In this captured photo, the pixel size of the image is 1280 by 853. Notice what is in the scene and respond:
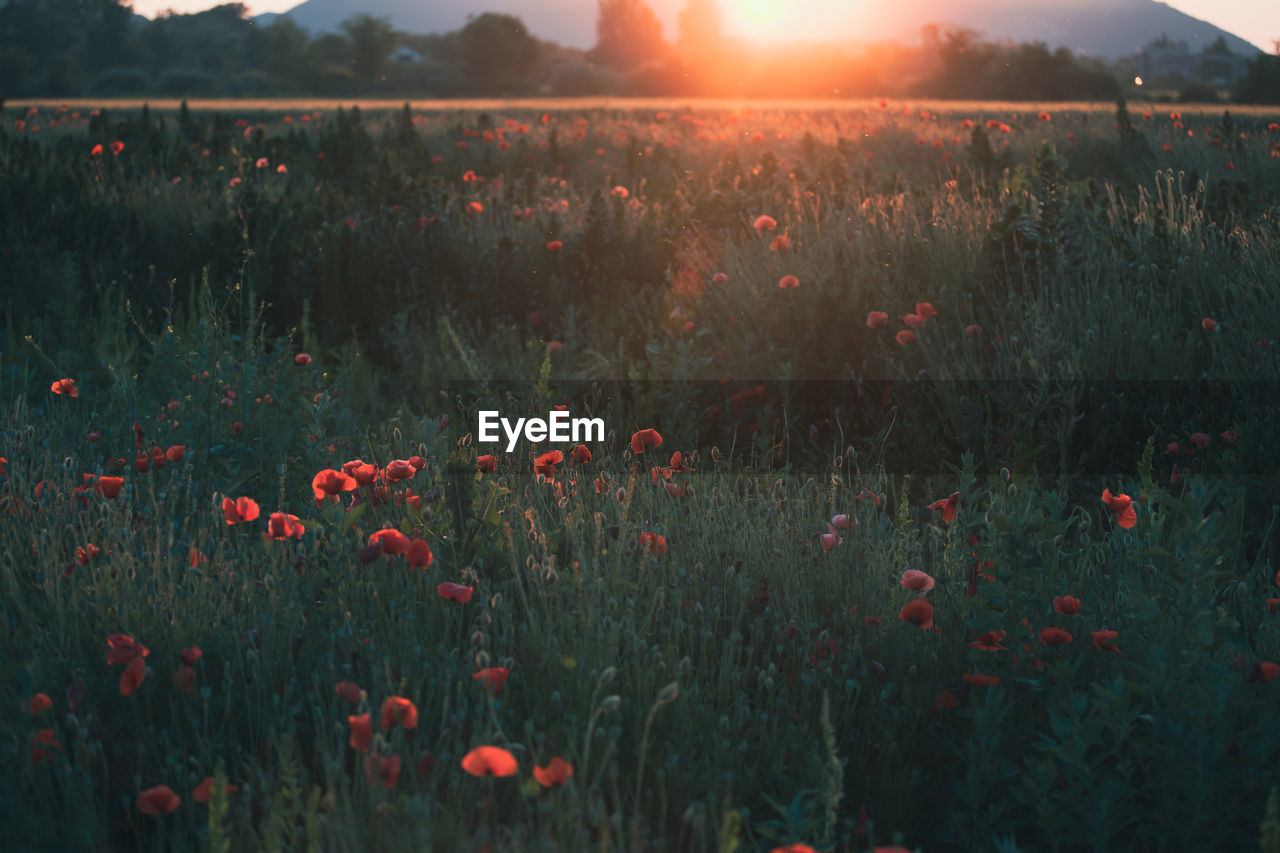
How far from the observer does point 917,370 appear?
4777 mm

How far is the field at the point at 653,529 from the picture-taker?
1911 millimetres

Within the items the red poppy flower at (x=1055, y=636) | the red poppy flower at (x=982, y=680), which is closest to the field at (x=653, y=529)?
the red poppy flower at (x=1055, y=636)

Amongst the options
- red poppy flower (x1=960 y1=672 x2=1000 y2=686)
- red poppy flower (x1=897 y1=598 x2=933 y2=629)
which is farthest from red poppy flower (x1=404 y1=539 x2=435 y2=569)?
red poppy flower (x1=960 y1=672 x2=1000 y2=686)

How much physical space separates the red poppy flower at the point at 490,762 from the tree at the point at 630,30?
86049mm

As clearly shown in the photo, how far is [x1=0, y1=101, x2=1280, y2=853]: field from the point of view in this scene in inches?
75.2

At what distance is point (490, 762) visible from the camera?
4.91 ft

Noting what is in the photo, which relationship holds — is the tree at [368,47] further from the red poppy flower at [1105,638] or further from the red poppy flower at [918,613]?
the red poppy flower at [1105,638]

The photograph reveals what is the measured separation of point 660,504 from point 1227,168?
26.2 feet

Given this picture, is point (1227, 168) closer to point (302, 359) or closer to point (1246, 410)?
point (1246, 410)

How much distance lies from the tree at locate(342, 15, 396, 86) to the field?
53434 millimetres

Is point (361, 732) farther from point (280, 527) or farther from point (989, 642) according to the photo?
point (989, 642)

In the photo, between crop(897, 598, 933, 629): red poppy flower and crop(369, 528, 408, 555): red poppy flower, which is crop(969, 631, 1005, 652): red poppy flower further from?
crop(369, 528, 408, 555): red poppy flower

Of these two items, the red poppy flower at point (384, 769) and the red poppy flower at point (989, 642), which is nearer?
the red poppy flower at point (384, 769)

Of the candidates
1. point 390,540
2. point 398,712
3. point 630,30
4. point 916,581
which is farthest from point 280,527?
point 630,30
